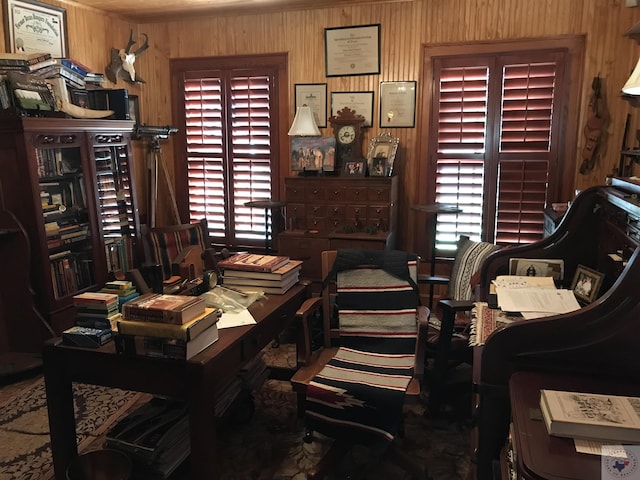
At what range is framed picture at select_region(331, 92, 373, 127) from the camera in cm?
422

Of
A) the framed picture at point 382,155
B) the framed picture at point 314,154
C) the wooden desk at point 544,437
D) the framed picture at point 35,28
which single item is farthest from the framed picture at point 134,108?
the wooden desk at point 544,437

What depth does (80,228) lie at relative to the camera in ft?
12.1

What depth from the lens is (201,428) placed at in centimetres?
→ 181

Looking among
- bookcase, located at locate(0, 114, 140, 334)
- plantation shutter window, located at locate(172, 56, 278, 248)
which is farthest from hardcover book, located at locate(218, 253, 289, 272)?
plantation shutter window, located at locate(172, 56, 278, 248)

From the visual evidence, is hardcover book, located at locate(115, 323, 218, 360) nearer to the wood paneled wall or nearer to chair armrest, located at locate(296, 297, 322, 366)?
chair armrest, located at locate(296, 297, 322, 366)

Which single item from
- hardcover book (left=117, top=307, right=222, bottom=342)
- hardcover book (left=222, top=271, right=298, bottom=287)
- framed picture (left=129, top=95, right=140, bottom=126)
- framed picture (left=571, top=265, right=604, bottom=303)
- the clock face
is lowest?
hardcover book (left=222, top=271, right=298, bottom=287)

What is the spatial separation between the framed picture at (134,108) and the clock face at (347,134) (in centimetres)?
189

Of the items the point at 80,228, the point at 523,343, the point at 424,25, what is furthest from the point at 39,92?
the point at 523,343

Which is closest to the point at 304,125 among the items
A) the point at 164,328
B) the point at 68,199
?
the point at 68,199

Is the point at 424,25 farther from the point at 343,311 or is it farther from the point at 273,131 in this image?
the point at 343,311

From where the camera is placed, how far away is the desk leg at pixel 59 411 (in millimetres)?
1946

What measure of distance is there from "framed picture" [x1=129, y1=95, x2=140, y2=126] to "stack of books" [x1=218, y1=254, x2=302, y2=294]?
2.58m

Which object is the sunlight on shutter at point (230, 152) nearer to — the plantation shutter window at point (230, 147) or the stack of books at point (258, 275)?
the plantation shutter window at point (230, 147)

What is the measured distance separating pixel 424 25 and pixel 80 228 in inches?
120
